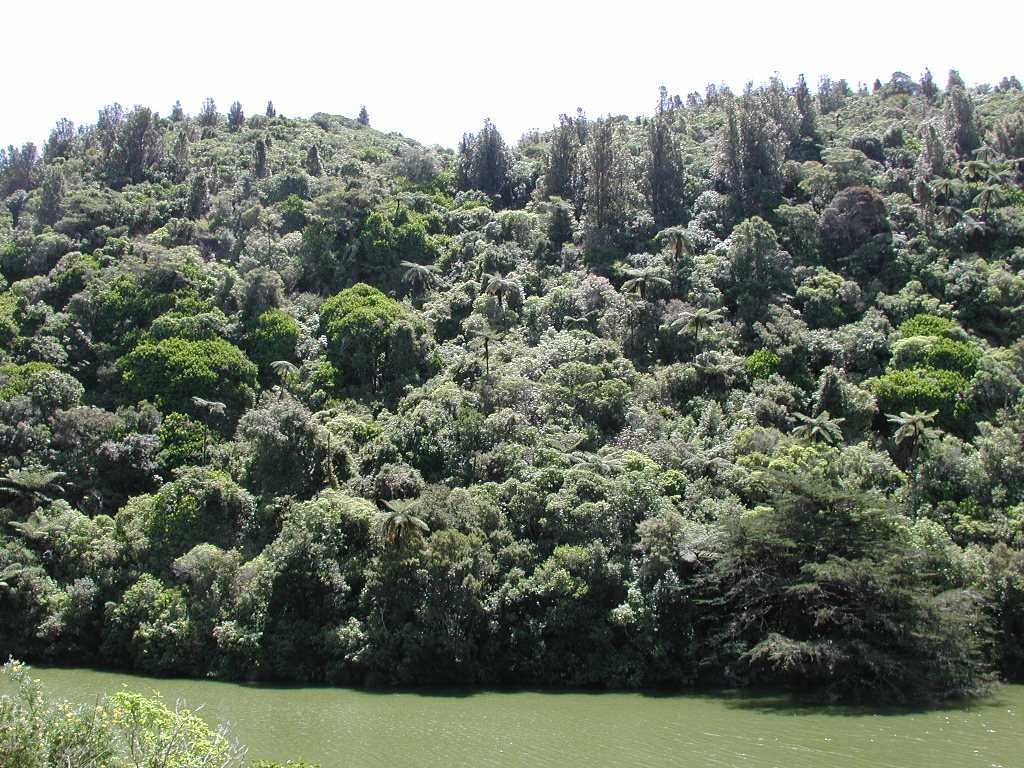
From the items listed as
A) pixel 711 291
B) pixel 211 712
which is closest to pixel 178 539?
pixel 211 712

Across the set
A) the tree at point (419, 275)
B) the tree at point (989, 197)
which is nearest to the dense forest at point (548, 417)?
the tree at point (419, 275)

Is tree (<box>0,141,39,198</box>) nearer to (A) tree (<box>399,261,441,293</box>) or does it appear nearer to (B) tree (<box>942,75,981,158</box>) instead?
(A) tree (<box>399,261,441,293</box>)

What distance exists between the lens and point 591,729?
2320cm

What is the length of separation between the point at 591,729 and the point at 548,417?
19.2 metres

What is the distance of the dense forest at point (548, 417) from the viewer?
29.4m

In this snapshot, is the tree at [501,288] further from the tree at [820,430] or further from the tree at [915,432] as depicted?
the tree at [915,432]

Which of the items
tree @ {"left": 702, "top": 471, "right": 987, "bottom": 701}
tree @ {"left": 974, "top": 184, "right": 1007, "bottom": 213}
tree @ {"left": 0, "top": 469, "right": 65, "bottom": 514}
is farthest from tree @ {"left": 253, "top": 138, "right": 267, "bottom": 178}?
tree @ {"left": 974, "top": 184, "right": 1007, "bottom": 213}

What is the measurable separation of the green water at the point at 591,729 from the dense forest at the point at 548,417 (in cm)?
207

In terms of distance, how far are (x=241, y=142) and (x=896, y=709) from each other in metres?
82.0

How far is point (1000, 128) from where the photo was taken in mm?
62656

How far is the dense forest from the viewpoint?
29.4 metres

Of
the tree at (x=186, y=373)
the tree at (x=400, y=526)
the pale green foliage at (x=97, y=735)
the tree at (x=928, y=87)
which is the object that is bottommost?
the pale green foliage at (x=97, y=735)

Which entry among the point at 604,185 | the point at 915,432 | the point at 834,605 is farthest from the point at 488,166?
the point at 834,605

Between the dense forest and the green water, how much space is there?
2.07 metres
